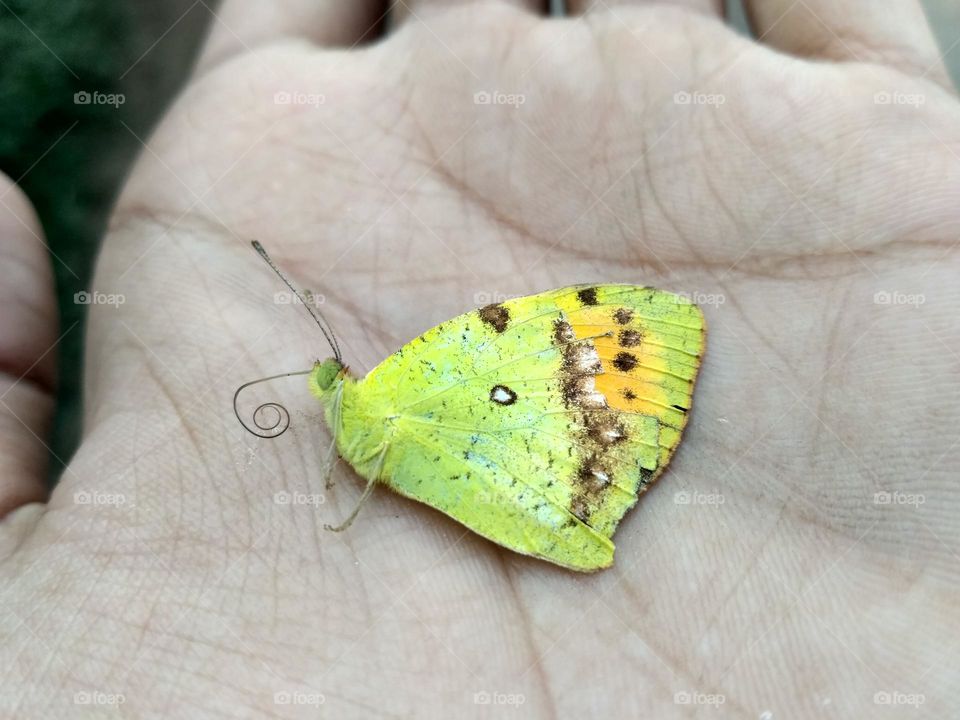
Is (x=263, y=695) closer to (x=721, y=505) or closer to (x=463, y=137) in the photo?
(x=721, y=505)

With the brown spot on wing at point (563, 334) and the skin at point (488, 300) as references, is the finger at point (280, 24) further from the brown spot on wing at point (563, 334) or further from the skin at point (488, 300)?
the brown spot on wing at point (563, 334)

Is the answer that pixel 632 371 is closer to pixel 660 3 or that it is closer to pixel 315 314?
pixel 315 314

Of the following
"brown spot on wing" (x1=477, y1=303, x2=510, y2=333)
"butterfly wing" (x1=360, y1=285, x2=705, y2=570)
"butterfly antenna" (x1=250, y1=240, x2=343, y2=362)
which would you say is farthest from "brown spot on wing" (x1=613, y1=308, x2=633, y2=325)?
"butterfly antenna" (x1=250, y1=240, x2=343, y2=362)

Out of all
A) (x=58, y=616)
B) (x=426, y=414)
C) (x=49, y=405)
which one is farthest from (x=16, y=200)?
(x=426, y=414)

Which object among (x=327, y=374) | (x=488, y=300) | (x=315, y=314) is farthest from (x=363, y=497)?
(x=488, y=300)

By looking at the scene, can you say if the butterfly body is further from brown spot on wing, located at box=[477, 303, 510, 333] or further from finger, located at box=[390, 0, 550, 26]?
finger, located at box=[390, 0, 550, 26]
